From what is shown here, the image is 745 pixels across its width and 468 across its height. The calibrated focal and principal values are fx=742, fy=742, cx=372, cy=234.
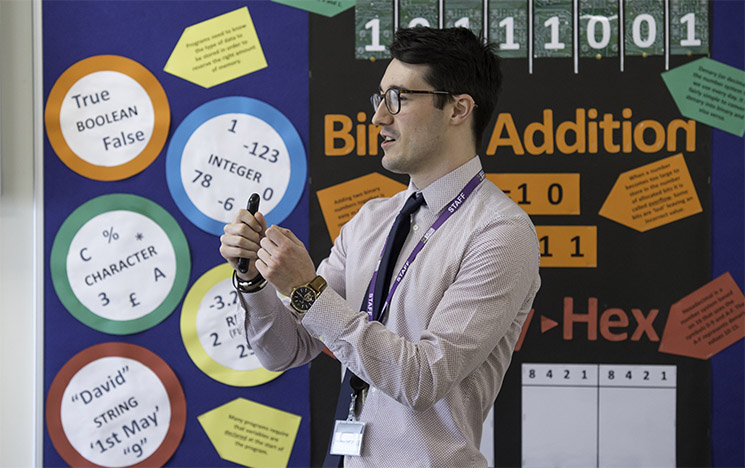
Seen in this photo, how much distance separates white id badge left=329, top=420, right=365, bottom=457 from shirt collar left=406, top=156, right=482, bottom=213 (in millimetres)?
442

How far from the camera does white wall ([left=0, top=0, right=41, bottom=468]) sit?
207cm

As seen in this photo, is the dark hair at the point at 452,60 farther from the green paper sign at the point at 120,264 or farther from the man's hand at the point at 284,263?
the green paper sign at the point at 120,264

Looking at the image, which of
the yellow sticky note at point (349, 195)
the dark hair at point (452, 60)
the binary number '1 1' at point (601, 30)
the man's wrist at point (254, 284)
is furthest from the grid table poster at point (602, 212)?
the man's wrist at point (254, 284)

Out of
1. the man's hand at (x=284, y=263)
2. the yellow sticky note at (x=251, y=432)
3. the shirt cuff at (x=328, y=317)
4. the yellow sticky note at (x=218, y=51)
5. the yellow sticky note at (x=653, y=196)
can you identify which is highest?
the yellow sticky note at (x=218, y=51)

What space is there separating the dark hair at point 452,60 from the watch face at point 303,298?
0.46 metres

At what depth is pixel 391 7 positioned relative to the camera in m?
1.98

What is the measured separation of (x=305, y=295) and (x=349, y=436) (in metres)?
0.30

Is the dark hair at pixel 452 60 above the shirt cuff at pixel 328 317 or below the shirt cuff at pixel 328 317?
above

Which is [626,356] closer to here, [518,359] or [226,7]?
[518,359]

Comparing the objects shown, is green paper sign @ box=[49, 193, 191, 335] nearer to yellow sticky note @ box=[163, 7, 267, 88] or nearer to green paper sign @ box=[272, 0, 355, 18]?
yellow sticky note @ box=[163, 7, 267, 88]

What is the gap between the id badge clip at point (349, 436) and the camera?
136 centimetres

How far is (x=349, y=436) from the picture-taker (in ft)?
4.52

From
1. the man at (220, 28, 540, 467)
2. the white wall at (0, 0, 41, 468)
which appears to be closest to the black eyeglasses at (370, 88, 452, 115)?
the man at (220, 28, 540, 467)

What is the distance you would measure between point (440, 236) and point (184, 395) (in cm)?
99
